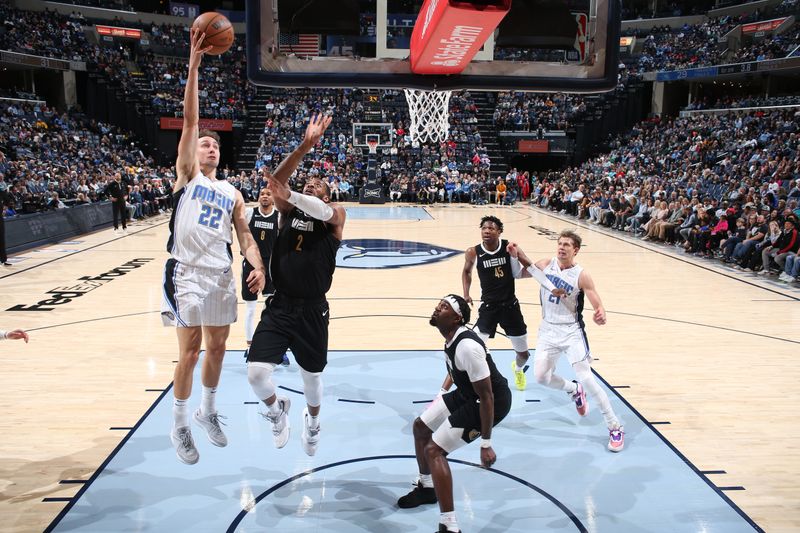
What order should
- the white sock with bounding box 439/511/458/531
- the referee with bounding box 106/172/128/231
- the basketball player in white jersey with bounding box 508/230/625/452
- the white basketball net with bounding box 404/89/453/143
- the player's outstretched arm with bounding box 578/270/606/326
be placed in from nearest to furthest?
the white sock with bounding box 439/511/458/531 < the player's outstretched arm with bounding box 578/270/606/326 < the basketball player in white jersey with bounding box 508/230/625/452 < the white basketball net with bounding box 404/89/453/143 < the referee with bounding box 106/172/128/231

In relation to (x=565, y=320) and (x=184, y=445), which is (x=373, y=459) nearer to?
(x=184, y=445)

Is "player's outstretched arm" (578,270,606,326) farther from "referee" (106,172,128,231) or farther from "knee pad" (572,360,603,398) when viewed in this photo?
"referee" (106,172,128,231)

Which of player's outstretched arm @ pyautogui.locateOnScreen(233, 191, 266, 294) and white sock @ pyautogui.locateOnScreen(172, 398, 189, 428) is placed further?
white sock @ pyautogui.locateOnScreen(172, 398, 189, 428)

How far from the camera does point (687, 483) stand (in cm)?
442

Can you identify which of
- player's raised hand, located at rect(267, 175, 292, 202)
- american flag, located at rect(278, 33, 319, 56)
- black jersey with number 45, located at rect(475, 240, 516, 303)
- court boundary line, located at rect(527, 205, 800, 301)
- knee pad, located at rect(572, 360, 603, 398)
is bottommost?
court boundary line, located at rect(527, 205, 800, 301)

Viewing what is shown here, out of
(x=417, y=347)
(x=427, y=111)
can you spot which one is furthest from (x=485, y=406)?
(x=427, y=111)

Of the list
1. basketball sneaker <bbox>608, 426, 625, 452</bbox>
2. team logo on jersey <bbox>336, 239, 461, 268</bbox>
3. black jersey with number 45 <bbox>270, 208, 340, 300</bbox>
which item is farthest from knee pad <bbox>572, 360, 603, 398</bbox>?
team logo on jersey <bbox>336, 239, 461, 268</bbox>

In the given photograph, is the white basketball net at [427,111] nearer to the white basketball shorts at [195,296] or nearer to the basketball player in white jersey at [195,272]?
the basketball player in white jersey at [195,272]

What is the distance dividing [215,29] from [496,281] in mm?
3184

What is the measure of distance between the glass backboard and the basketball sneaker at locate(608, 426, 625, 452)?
283cm

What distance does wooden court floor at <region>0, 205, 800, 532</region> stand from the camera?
463 cm

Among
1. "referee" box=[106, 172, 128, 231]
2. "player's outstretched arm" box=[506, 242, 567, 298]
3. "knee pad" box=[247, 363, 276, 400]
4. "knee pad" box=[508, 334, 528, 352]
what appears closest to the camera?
"knee pad" box=[247, 363, 276, 400]

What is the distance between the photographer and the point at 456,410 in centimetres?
388

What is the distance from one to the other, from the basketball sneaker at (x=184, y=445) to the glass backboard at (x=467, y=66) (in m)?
2.84
